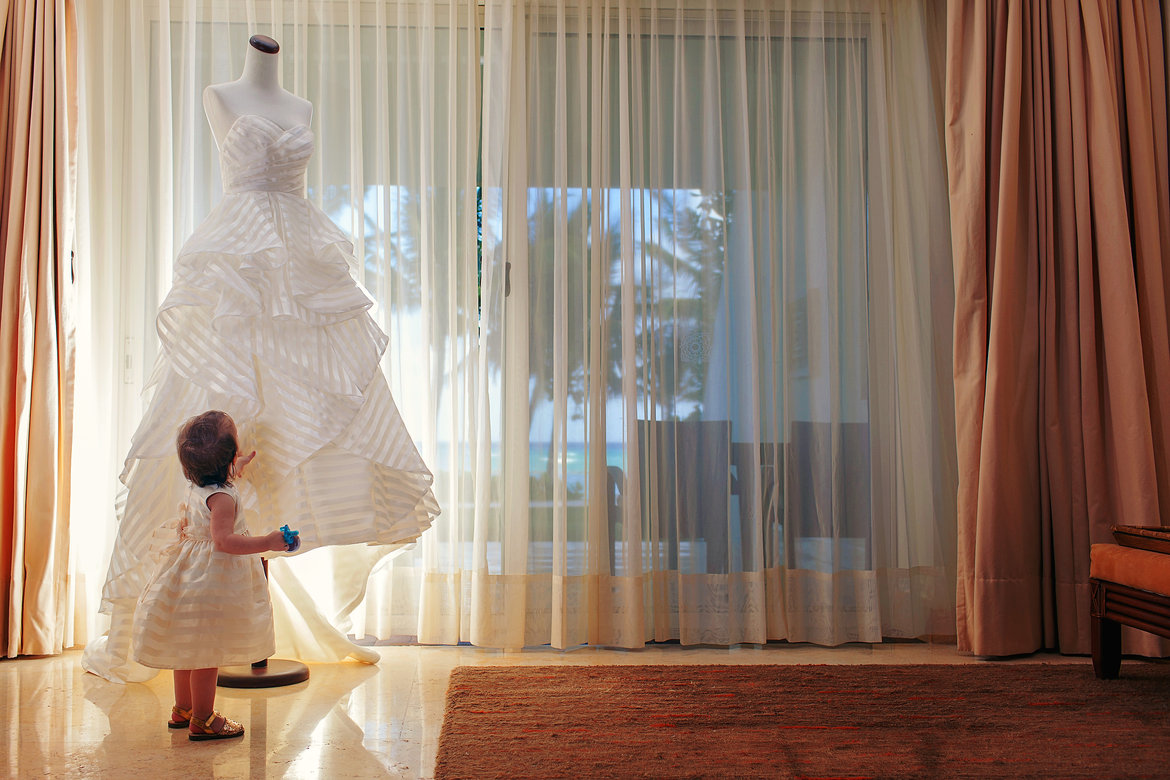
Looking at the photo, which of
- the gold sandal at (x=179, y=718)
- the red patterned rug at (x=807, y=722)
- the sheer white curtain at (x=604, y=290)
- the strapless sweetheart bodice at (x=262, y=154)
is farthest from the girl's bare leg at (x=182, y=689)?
the strapless sweetheart bodice at (x=262, y=154)

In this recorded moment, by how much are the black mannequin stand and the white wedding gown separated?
9.2 inches

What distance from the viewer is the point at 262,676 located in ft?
7.69

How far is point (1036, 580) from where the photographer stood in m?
2.71

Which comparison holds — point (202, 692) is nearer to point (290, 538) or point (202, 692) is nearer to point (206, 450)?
point (290, 538)

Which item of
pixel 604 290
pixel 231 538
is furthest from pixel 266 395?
pixel 604 290

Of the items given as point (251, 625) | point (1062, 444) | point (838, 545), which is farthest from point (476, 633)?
point (1062, 444)

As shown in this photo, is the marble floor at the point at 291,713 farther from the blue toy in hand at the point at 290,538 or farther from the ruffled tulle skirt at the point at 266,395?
the blue toy in hand at the point at 290,538

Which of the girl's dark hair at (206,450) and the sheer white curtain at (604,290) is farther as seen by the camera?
the sheer white curtain at (604,290)

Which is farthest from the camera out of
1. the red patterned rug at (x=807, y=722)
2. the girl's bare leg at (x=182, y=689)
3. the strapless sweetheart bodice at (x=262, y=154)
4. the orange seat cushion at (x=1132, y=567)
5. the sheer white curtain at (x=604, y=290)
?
the sheer white curtain at (x=604, y=290)

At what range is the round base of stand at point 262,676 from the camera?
2.33 meters

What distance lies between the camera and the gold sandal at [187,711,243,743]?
6.33 ft

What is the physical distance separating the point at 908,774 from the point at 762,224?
1.76 metres

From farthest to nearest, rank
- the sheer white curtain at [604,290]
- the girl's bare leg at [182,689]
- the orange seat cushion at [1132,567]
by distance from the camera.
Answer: the sheer white curtain at [604,290] < the orange seat cushion at [1132,567] < the girl's bare leg at [182,689]

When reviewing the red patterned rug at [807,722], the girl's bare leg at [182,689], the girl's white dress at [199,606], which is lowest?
the red patterned rug at [807,722]
